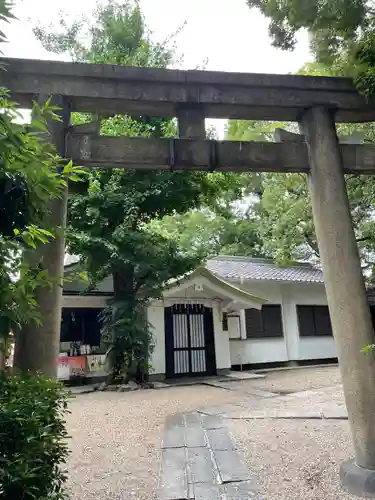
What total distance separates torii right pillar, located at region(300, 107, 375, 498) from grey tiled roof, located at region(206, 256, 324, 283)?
33.7 feet

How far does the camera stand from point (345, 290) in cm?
418

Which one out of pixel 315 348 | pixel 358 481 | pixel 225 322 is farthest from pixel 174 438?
pixel 315 348

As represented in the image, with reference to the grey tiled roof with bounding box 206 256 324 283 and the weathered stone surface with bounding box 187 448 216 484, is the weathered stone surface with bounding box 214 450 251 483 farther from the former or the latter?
the grey tiled roof with bounding box 206 256 324 283

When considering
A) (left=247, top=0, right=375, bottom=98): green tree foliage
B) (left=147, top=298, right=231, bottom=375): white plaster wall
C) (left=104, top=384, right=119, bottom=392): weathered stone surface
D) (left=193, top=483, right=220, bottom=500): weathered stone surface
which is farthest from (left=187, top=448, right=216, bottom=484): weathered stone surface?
(left=147, top=298, right=231, bottom=375): white plaster wall

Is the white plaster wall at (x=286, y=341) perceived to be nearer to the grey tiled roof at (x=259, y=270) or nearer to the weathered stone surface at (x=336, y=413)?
the grey tiled roof at (x=259, y=270)

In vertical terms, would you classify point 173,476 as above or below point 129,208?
below

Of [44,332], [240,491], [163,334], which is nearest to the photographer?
[44,332]

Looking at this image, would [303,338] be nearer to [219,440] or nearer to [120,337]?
[120,337]

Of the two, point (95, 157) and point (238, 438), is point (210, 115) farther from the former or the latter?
point (238, 438)

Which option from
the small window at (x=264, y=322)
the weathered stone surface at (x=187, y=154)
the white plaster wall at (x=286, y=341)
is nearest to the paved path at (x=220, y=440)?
the weathered stone surface at (x=187, y=154)

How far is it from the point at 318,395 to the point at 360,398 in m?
Result: 5.93

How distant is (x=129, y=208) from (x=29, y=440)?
871 cm

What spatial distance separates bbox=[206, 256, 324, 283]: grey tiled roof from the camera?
Answer: 15875mm

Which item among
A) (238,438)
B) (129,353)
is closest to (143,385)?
(129,353)
